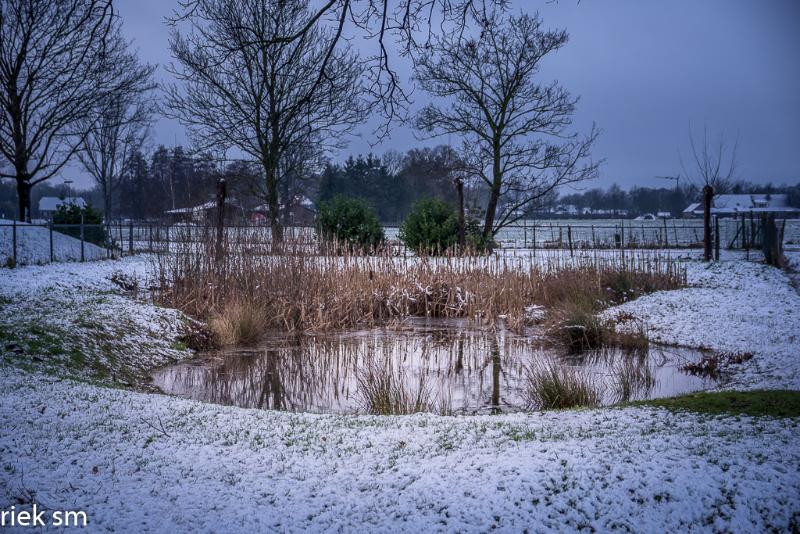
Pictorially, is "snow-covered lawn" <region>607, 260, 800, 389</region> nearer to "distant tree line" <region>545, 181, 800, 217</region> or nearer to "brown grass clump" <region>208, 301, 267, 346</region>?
"brown grass clump" <region>208, 301, 267, 346</region>

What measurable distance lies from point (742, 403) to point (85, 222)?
21.0 m

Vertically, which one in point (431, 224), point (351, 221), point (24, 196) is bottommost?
point (431, 224)

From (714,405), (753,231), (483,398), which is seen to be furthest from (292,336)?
(753,231)

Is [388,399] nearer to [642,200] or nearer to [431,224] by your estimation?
[431,224]

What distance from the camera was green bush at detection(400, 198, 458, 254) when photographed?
19.1 metres

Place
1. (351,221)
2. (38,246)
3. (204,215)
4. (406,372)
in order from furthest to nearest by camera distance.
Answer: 1. (351,221)
2. (38,246)
3. (204,215)
4. (406,372)

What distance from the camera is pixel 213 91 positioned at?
1769 cm

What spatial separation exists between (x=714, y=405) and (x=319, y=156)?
53.8ft

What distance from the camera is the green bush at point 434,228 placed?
62.6 ft

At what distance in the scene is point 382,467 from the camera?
337 cm

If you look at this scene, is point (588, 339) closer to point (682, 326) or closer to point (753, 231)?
point (682, 326)

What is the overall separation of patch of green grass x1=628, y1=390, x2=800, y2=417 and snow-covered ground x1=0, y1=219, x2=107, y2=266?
51.2 ft

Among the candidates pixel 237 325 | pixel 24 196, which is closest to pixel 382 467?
pixel 237 325

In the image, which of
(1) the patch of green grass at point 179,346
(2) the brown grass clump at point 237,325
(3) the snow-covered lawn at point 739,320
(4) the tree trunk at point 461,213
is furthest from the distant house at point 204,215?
(4) the tree trunk at point 461,213
